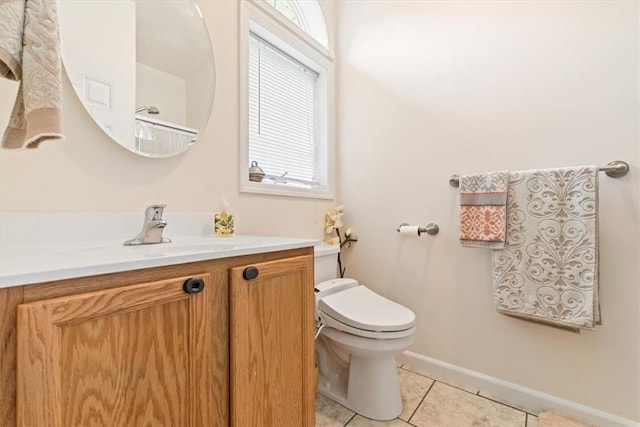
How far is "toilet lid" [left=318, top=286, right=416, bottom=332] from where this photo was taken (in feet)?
3.78

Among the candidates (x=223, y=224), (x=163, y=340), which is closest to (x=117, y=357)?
(x=163, y=340)

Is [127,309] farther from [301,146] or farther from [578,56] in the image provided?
[578,56]

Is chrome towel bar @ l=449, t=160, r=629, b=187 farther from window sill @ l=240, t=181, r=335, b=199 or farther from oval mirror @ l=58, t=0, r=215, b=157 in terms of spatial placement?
oval mirror @ l=58, t=0, r=215, b=157

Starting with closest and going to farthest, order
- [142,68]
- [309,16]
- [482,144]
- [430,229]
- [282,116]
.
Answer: [142,68], [482,144], [430,229], [282,116], [309,16]

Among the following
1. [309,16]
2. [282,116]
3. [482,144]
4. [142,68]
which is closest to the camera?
[142,68]

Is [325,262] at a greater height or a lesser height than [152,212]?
lesser

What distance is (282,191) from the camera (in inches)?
62.6

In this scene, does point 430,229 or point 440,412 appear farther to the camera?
point 430,229

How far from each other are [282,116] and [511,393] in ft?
6.37

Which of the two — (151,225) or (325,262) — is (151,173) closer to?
(151,225)

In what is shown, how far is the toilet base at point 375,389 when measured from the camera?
48.9 inches

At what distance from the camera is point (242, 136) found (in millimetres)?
1403

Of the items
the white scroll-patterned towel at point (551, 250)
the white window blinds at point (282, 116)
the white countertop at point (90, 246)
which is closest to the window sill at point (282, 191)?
the white window blinds at point (282, 116)

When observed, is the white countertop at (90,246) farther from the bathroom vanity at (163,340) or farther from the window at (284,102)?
the window at (284,102)
